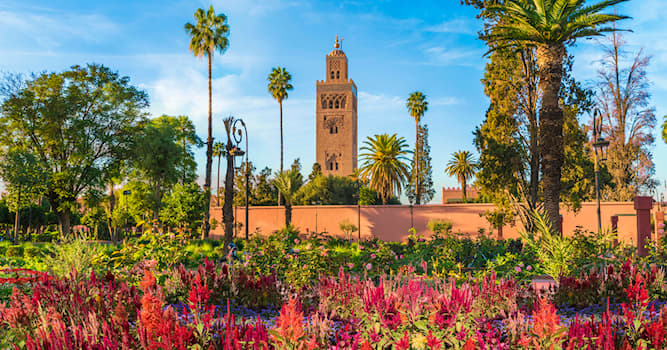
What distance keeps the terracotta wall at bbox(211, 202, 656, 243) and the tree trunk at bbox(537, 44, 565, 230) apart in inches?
560

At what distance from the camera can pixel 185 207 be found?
20797 millimetres

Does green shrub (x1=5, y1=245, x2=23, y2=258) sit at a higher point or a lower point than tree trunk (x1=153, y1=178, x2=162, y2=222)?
lower

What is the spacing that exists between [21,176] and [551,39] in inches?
1037

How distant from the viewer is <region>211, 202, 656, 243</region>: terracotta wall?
28328 millimetres

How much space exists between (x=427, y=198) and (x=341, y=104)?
26.2 metres

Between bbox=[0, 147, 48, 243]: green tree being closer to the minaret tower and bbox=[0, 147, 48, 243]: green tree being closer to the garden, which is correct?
the garden

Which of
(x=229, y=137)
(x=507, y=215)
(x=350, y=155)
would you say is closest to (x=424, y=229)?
(x=507, y=215)

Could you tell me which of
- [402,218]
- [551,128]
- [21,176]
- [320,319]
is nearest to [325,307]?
[320,319]

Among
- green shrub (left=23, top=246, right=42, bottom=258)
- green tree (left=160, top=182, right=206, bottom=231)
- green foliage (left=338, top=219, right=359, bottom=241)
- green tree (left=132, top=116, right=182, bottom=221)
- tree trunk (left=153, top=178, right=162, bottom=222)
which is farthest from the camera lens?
tree trunk (left=153, top=178, right=162, bottom=222)

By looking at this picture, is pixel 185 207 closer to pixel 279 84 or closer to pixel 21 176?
pixel 21 176

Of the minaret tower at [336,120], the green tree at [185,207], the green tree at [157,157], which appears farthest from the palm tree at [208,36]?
the minaret tower at [336,120]

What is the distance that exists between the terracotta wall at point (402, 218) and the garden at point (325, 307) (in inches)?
802

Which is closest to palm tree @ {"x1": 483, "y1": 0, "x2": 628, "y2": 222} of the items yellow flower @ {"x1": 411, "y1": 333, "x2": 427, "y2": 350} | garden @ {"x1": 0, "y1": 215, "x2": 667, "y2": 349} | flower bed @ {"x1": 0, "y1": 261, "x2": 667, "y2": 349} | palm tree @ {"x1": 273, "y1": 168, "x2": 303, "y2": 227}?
garden @ {"x1": 0, "y1": 215, "x2": 667, "y2": 349}

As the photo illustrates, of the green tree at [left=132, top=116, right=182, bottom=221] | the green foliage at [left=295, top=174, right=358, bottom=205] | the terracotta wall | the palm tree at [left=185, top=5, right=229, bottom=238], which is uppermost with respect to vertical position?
the palm tree at [left=185, top=5, right=229, bottom=238]
